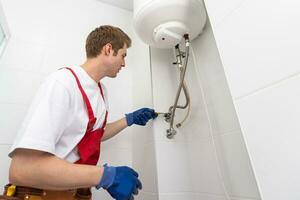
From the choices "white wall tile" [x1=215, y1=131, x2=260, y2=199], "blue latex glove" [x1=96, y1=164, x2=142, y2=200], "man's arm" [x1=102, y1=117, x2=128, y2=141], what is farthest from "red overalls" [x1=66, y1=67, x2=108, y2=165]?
"white wall tile" [x1=215, y1=131, x2=260, y2=199]

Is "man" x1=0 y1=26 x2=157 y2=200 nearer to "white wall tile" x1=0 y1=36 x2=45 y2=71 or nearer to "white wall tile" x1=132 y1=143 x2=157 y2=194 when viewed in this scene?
"white wall tile" x1=132 y1=143 x2=157 y2=194

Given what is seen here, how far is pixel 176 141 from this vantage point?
114cm

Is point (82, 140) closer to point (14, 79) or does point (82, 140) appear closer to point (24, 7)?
point (14, 79)

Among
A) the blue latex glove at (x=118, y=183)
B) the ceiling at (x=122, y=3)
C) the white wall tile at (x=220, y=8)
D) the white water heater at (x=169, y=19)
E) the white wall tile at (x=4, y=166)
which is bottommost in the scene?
the blue latex glove at (x=118, y=183)

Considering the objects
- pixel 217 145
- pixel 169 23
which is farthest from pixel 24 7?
pixel 217 145

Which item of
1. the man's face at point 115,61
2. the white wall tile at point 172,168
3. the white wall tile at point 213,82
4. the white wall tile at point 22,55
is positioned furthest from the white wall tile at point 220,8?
the white wall tile at point 22,55

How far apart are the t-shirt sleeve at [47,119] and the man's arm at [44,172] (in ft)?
0.12

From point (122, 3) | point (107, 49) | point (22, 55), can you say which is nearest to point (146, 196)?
point (107, 49)

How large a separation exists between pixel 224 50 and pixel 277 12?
15cm

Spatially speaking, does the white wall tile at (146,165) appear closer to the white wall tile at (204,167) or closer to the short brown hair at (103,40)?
the white wall tile at (204,167)

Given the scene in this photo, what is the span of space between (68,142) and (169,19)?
71 cm

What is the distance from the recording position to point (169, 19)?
3.11 feet

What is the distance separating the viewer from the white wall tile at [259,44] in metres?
0.41

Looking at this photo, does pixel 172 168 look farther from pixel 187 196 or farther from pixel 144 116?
pixel 144 116
